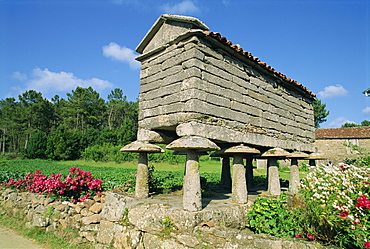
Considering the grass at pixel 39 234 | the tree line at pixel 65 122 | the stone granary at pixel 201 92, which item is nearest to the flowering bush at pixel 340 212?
the stone granary at pixel 201 92

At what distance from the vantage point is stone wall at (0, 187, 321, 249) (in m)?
4.24

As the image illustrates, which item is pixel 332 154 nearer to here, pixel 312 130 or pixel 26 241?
pixel 312 130

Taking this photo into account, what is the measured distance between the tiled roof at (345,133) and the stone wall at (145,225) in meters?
24.9

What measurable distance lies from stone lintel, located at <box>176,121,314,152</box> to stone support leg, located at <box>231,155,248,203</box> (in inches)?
22.5

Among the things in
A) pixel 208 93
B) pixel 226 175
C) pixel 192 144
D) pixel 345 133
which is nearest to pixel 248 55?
pixel 208 93

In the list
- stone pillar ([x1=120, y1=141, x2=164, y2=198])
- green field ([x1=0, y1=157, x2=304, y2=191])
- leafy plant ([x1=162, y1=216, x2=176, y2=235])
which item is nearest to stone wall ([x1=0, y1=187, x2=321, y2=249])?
leafy plant ([x1=162, y1=216, x2=176, y2=235])

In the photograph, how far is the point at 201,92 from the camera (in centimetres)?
536

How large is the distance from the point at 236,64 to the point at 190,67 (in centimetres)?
178

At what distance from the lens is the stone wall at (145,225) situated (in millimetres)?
4242

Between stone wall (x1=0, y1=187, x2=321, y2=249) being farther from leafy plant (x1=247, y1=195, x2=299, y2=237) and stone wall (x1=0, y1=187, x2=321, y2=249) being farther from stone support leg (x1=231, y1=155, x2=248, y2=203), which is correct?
stone support leg (x1=231, y1=155, x2=248, y2=203)

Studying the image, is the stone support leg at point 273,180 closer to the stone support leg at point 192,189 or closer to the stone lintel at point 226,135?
the stone lintel at point 226,135

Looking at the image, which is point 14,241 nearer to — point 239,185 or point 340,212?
point 239,185

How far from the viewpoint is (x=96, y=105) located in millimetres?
52688

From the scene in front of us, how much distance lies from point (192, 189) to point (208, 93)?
217 centimetres
